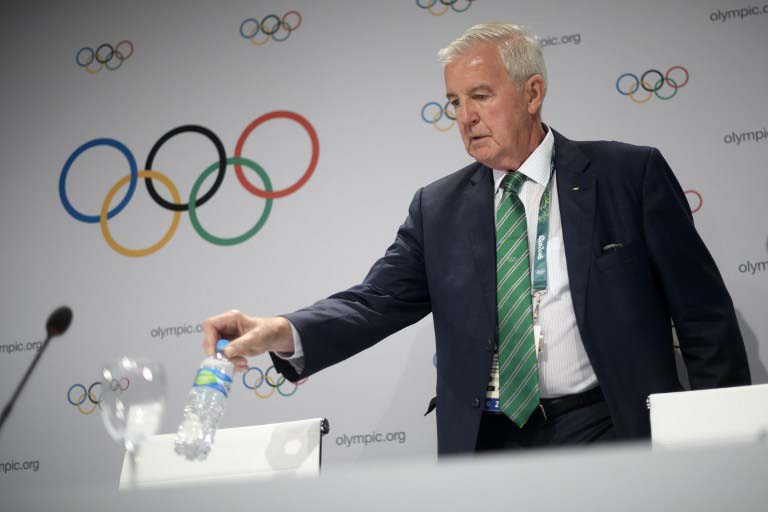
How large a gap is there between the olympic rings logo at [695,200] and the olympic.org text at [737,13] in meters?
0.70

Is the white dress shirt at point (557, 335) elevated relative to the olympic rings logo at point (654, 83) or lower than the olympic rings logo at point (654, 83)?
lower

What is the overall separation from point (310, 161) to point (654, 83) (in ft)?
4.77

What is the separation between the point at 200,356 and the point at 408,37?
1.66m

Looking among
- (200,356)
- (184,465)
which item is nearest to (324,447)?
(200,356)

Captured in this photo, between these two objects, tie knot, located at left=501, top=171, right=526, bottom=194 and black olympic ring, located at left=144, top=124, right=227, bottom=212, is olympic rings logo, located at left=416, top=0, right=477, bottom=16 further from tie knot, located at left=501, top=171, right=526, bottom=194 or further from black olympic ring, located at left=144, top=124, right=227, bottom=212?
tie knot, located at left=501, top=171, right=526, bottom=194

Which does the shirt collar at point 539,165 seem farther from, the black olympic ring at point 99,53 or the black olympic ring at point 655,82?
the black olympic ring at point 99,53

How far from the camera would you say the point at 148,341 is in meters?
3.54

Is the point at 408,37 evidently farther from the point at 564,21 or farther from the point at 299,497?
the point at 299,497

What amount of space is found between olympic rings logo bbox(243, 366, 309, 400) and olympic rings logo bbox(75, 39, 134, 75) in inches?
66.1

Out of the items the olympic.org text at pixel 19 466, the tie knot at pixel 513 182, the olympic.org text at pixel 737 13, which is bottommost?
the olympic.org text at pixel 19 466

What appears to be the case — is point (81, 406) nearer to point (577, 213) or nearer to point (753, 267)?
point (577, 213)

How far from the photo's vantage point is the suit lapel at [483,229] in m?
2.35

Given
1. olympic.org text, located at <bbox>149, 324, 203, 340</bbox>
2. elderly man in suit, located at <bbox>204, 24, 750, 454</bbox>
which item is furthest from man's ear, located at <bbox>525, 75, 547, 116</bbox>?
olympic.org text, located at <bbox>149, 324, 203, 340</bbox>

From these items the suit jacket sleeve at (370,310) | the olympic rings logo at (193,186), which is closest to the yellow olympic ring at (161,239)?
the olympic rings logo at (193,186)
